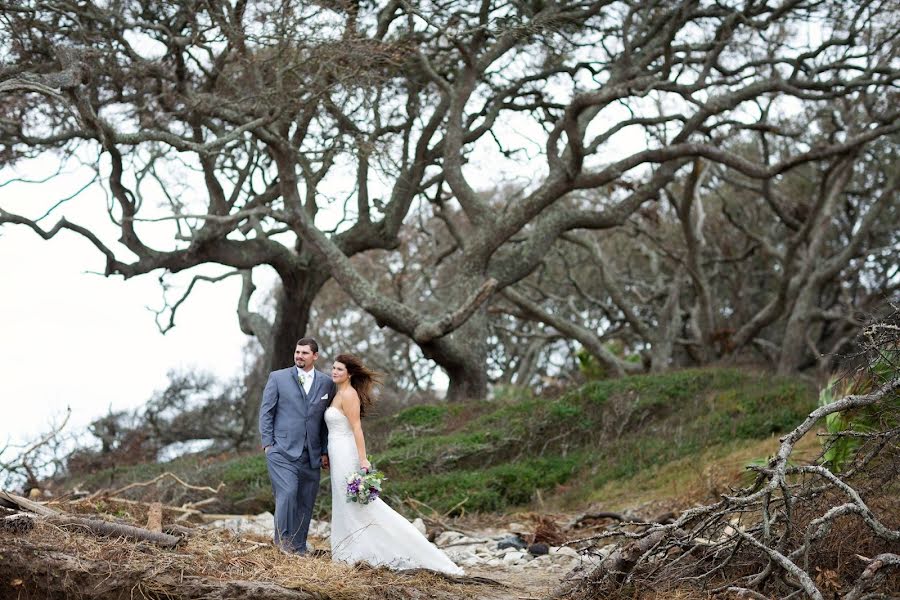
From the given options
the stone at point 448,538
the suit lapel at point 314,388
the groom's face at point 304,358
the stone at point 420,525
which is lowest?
the stone at point 448,538

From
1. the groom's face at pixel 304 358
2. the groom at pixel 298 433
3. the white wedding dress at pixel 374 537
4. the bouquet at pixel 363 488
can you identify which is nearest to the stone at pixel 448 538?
the groom at pixel 298 433

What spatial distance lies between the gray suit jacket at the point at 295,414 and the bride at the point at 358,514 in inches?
5.7

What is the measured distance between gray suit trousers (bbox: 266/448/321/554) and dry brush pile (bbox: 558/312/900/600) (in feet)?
8.47

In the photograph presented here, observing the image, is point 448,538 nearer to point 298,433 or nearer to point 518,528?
point 518,528

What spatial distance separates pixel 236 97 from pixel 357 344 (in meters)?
17.5

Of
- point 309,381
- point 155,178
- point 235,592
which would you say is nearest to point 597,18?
point 155,178

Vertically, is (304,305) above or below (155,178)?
below

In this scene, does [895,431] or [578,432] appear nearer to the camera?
[895,431]

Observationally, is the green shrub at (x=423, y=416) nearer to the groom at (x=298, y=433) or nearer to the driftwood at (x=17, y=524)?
the groom at (x=298, y=433)

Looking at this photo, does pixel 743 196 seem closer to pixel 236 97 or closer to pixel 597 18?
pixel 597 18

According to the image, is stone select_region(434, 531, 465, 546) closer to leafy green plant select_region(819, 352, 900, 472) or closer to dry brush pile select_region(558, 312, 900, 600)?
dry brush pile select_region(558, 312, 900, 600)

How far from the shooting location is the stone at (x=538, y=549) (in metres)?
10.9

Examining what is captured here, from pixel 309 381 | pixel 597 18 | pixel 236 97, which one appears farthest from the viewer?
pixel 597 18

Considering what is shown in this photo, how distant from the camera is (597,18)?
809 inches
